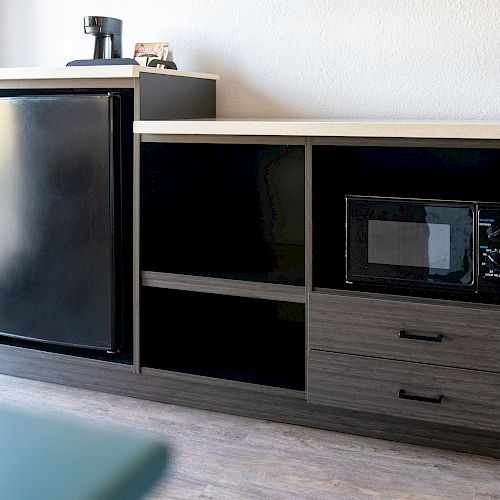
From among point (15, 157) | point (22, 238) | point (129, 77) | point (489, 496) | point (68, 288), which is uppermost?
point (129, 77)

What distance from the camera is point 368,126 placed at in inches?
68.4

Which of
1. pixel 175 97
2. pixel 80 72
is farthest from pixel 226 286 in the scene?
pixel 80 72

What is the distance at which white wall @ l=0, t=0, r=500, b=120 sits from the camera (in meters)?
2.17

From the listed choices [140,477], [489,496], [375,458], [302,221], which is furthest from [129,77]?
[140,477]

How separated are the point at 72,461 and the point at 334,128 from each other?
1.25m

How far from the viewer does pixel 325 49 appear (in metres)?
2.33

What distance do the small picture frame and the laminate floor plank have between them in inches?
42.6

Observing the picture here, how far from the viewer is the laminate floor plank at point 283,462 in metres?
1.63

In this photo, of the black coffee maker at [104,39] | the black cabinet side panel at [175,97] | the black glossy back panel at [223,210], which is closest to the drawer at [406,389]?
the black glossy back panel at [223,210]

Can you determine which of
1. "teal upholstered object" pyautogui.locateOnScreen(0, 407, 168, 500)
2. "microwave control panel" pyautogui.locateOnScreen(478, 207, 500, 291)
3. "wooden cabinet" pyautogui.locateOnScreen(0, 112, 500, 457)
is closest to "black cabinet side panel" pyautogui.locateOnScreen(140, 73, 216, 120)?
"wooden cabinet" pyautogui.locateOnScreen(0, 112, 500, 457)

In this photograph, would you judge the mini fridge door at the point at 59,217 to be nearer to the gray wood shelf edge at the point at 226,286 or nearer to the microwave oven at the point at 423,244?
the gray wood shelf edge at the point at 226,286

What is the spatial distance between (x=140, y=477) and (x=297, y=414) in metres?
1.35

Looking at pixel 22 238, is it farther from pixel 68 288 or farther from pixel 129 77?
pixel 129 77

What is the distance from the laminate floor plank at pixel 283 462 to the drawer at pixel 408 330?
230 mm
